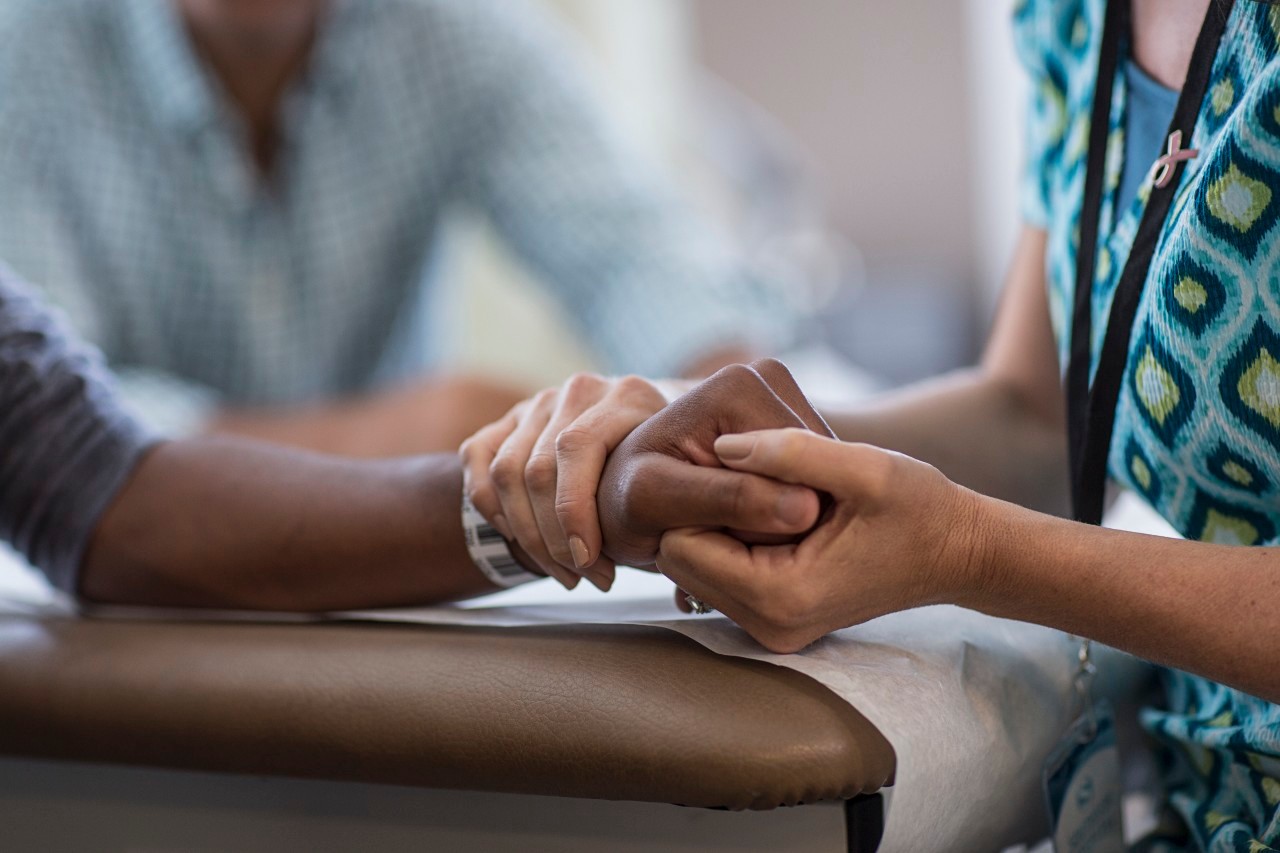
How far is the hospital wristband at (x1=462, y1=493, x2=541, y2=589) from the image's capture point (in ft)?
1.96

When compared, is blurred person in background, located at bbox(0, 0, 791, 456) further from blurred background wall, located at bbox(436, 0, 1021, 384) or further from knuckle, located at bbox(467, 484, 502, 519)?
blurred background wall, located at bbox(436, 0, 1021, 384)

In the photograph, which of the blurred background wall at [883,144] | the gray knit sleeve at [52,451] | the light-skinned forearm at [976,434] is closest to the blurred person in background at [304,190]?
the light-skinned forearm at [976,434]

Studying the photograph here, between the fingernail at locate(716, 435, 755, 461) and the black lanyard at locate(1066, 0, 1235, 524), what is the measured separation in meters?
0.22

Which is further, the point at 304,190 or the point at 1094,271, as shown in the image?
the point at 304,190

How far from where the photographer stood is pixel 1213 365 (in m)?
0.52

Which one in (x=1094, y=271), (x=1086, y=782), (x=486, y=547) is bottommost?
(x=1086, y=782)

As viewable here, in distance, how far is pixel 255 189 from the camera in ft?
4.51

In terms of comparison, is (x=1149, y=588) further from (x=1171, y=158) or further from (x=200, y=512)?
(x=200, y=512)

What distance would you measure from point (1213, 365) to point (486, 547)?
346 mm

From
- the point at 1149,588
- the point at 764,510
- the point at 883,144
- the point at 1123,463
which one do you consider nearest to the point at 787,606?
the point at 764,510

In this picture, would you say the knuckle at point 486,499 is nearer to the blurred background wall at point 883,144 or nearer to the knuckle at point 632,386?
the knuckle at point 632,386

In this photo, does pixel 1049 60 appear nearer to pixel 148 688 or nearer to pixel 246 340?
pixel 148 688

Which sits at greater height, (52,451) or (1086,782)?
(52,451)

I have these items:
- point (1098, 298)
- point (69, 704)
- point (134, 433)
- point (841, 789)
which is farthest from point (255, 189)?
point (841, 789)
